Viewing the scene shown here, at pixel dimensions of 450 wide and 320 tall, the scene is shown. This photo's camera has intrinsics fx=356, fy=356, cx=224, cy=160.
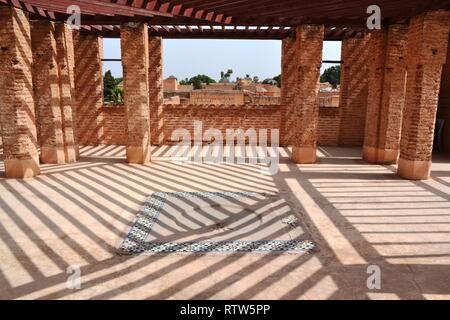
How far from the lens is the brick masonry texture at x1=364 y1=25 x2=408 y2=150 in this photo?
10.4 m

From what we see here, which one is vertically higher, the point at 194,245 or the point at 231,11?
the point at 231,11

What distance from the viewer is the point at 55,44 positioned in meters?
10.3

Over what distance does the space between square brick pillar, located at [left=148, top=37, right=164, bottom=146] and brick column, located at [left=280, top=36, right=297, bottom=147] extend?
4661 mm

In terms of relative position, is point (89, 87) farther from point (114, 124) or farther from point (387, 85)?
point (387, 85)

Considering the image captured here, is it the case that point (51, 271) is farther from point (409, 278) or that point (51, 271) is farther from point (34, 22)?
point (34, 22)

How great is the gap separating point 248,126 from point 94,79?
6.17 meters

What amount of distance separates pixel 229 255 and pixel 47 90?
8086 mm

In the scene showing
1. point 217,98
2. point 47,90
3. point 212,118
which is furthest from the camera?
point 217,98

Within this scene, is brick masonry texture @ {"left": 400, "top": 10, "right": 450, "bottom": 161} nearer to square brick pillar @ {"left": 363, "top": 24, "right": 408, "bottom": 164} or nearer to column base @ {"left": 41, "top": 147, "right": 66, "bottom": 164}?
square brick pillar @ {"left": 363, "top": 24, "right": 408, "bottom": 164}

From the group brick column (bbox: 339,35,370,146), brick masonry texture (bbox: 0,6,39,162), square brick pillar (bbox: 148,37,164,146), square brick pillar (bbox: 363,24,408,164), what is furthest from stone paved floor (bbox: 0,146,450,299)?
brick column (bbox: 339,35,370,146)

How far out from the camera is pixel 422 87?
8.94m

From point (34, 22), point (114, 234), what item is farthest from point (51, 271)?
point (34, 22)

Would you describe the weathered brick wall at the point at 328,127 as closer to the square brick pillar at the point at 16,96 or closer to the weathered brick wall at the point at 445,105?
the weathered brick wall at the point at 445,105

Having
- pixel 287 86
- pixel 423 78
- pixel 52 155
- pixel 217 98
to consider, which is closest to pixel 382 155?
pixel 423 78
